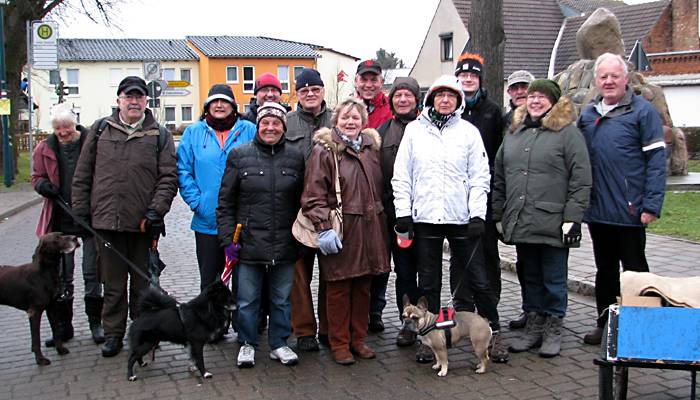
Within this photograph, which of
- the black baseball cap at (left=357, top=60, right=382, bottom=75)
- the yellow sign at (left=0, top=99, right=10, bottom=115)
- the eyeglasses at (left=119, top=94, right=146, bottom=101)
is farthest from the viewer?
the yellow sign at (left=0, top=99, right=10, bottom=115)

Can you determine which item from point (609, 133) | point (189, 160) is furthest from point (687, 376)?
point (189, 160)

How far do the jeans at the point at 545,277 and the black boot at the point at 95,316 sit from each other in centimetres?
373

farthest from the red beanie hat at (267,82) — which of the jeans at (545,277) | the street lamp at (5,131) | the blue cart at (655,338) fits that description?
the street lamp at (5,131)

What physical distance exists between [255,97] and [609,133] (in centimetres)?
330

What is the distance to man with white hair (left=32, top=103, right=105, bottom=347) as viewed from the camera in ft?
20.1

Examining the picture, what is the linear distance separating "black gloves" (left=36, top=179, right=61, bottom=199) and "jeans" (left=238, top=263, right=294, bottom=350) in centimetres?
180

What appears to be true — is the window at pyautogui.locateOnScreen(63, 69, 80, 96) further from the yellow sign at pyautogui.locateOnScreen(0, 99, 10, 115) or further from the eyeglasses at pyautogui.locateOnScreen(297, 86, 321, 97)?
Answer: the eyeglasses at pyautogui.locateOnScreen(297, 86, 321, 97)

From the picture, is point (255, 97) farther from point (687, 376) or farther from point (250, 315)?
point (687, 376)

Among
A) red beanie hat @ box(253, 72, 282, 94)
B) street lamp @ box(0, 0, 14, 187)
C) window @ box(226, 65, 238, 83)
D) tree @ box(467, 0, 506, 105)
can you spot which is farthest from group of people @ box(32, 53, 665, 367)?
window @ box(226, 65, 238, 83)

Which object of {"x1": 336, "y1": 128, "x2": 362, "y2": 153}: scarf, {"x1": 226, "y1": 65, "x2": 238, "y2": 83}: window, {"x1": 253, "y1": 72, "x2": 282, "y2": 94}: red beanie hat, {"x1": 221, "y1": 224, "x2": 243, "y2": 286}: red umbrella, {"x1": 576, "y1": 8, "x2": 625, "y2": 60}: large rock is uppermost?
{"x1": 226, "y1": 65, "x2": 238, "y2": 83}: window

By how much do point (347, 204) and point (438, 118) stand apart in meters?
0.98

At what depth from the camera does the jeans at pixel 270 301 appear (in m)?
5.61

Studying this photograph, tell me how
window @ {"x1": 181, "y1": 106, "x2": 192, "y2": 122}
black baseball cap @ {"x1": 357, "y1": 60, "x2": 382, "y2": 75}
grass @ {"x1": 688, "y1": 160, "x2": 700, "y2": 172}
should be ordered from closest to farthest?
black baseball cap @ {"x1": 357, "y1": 60, "x2": 382, "y2": 75} < grass @ {"x1": 688, "y1": 160, "x2": 700, "y2": 172} < window @ {"x1": 181, "y1": 106, "x2": 192, "y2": 122}

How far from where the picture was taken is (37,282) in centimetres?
568
